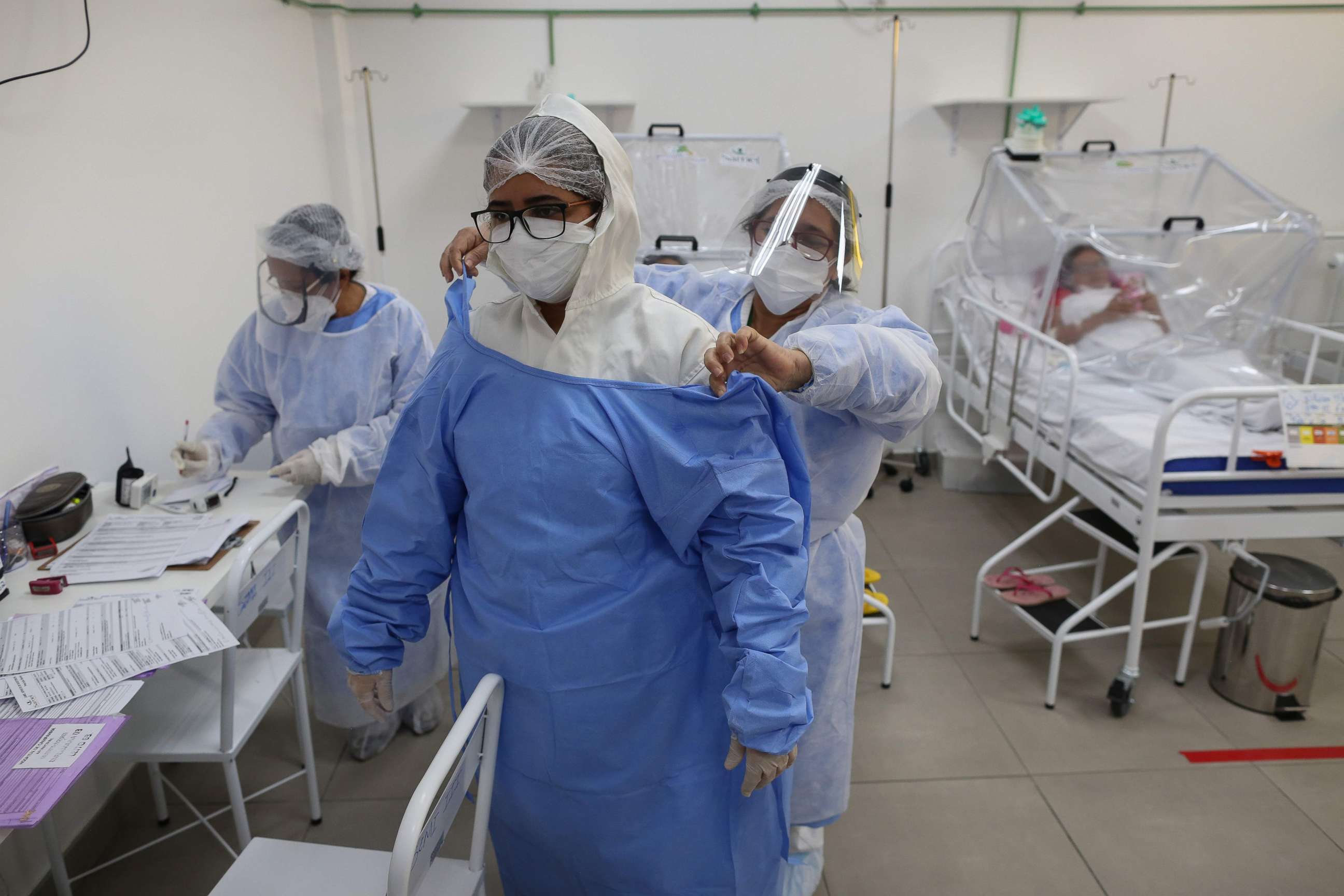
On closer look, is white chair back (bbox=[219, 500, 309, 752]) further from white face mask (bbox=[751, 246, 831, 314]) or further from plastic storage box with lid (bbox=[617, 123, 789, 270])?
plastic storage box with lid (bbox=[617, 123, 789, 270])

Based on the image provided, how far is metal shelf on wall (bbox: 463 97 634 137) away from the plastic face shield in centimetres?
259

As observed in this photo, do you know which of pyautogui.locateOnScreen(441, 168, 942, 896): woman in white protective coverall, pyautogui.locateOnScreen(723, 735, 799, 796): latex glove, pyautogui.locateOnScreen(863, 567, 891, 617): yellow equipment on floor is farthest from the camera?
pyautogui.locateOnScreen(863, 567, 891, 617): yellow equipment on floor

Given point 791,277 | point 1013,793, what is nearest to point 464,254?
point 791,277

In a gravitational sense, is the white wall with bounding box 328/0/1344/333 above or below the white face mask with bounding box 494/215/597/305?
above

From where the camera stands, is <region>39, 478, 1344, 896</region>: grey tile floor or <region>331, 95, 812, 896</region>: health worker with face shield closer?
<region>331, 95, 812, 896</region>: health worker with face shield

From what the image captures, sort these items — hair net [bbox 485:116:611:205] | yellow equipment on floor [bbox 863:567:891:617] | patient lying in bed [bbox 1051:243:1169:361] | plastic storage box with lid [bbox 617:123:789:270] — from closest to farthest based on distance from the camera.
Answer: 1. hair net [bbox 485:116:611:205]
2. yellow equipment on floor [bbox 863:567:891:617]
3. patient lying in bed [bbox 1051:243:1169:361]
4. plastic storage box with lid [bbox 617:123:789:270]

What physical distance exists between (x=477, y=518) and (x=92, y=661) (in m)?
0.79

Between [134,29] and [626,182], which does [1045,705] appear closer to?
[626,182]

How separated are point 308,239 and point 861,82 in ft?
9.72

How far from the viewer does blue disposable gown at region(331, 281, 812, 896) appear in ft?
3.76

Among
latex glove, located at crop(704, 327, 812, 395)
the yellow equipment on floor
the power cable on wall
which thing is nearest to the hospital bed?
the yellow equipment on floor

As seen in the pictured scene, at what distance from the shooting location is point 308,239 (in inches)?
83.7

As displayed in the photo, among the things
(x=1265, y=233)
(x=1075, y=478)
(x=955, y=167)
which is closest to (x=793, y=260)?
(x=1075, y=478)

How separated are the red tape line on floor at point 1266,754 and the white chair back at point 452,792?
2.03 meters
